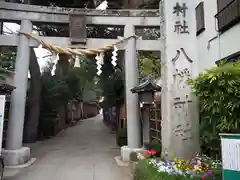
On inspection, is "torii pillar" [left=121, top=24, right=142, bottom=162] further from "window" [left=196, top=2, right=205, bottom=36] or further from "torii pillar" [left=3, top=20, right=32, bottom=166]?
"torii pillar" [left=3, top=20, right=32, bottom=166]

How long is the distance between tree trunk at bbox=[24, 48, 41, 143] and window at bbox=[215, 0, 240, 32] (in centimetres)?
1055

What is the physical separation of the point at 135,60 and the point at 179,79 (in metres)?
4.26

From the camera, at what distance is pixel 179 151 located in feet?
19.7

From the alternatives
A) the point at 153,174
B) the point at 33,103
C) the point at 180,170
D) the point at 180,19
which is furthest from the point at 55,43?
the point at 180,170

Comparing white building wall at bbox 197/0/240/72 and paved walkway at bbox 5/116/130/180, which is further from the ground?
white building wall at bbox 197/0/240/72

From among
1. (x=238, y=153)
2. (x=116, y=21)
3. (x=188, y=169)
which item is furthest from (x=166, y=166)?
(x=116, y=21)

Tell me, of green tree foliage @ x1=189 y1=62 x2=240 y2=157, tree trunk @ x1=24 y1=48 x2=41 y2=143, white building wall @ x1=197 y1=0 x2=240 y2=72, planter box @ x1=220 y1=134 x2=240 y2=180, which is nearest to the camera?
planter box @ x1=220 y1=134 x2=240 y2=180

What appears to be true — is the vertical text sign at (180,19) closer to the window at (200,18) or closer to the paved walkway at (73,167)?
the paved walkway at (73,167)

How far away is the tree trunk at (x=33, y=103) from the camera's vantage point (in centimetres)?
1496

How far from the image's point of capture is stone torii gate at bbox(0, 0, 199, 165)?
609 cm

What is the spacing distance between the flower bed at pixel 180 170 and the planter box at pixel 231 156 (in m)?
1.03

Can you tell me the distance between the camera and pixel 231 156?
356 cm

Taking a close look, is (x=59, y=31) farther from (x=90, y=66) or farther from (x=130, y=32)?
(x=130, y=32)

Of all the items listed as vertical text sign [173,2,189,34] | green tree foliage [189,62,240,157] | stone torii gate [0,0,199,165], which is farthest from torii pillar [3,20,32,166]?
green tree foliage [189,62,240,157]
